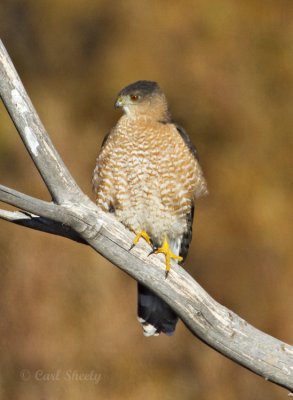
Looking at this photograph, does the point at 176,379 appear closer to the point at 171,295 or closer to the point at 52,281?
the point at 52,281

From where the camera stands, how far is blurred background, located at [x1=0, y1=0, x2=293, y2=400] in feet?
28.5

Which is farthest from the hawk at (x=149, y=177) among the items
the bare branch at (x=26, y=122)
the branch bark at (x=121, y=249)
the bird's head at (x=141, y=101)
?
the bare branch at (x=26, y=122)

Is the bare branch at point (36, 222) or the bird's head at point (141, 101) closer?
the bare branch at point (36, 222)

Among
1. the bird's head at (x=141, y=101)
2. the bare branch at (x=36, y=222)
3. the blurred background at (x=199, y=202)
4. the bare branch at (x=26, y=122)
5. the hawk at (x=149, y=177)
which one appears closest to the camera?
the bare branch at (x=26, y=122)

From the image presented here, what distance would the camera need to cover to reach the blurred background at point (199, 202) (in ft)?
28.5

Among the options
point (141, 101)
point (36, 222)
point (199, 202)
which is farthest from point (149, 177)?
point (199, 202)

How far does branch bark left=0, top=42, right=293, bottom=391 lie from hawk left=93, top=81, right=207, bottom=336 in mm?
473

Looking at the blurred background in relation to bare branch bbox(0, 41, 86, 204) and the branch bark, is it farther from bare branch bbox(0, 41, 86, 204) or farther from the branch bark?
bare branch bbox(0, 41, 86, 204)

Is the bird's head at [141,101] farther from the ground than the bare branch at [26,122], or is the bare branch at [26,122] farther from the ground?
the bird's head at [141,101]

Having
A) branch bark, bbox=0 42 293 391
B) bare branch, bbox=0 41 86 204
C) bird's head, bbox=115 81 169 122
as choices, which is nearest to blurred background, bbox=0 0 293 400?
bird's head, bbox=115 81 169 122

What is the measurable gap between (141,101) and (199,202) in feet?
14.1

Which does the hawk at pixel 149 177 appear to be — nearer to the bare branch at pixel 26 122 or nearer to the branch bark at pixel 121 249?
the branch bark at pixel 121 249

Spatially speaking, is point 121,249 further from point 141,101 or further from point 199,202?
point 199,202

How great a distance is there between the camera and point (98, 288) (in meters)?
8.92
